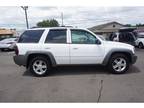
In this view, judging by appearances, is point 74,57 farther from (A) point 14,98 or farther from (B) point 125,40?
(B) point 125,40

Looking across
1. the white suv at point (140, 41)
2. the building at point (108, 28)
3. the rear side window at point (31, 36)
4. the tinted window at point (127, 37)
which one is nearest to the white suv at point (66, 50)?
the rear side window at point (31, 36)

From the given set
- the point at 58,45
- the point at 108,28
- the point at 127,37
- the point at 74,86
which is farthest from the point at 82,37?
the point at 108,28

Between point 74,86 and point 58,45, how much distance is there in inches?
75.4

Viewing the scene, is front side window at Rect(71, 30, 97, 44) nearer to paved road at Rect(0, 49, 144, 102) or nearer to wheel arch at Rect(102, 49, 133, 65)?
wheel arch at Rect(102, 49, 133, 65)

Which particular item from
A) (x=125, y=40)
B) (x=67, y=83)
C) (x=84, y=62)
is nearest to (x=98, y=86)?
(x=67, y=83)

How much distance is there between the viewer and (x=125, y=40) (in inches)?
785

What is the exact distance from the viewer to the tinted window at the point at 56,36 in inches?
312

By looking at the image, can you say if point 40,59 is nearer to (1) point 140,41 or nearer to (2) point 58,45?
(2) point 58,45

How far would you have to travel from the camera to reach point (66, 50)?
7.84 m

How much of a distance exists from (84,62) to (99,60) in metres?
0.54

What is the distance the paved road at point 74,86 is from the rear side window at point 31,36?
1297mm

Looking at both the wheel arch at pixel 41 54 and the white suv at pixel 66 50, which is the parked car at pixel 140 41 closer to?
the white suv at pixel 66 50

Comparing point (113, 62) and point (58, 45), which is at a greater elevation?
point (58, 45)

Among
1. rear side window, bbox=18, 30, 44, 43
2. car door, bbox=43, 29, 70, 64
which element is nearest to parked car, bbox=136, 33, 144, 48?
car door, bbox=43, 29, 70, 64
